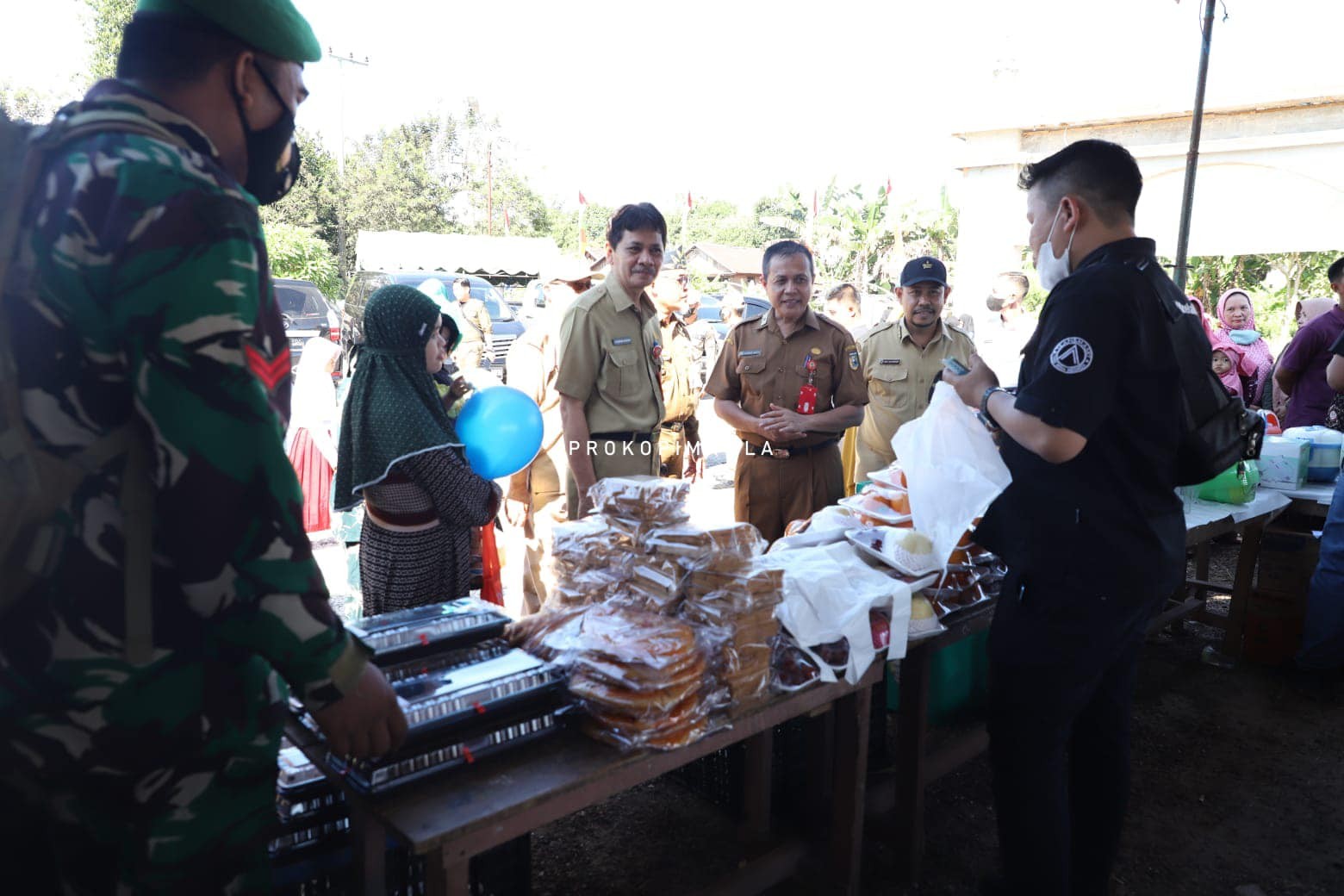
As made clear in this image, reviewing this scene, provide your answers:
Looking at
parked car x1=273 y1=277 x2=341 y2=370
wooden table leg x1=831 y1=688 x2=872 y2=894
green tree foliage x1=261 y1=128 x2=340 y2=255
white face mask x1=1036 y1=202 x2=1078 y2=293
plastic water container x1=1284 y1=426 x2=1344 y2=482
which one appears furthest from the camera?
green tree foliage x1=261 y1=128 x2=340 y2=255

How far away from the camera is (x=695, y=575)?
1839 millimetres

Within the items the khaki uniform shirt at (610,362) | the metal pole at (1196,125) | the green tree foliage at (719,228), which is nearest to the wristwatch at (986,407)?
the khaki uniform shirt at (610,362)

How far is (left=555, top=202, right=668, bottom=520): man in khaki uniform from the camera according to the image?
11.3ft

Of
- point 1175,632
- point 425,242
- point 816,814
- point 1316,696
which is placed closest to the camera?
point 816,814

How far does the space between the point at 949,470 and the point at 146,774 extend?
1829 millimetres

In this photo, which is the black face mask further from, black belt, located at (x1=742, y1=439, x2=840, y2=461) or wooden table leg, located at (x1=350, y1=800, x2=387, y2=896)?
black belt, located at (x1=742, y1=439, x2=840, y2=461)

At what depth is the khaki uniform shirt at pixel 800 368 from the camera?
3.95 m

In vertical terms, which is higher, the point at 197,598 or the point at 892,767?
the point at 197,598

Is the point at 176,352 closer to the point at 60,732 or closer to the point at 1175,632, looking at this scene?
the point at 60,732

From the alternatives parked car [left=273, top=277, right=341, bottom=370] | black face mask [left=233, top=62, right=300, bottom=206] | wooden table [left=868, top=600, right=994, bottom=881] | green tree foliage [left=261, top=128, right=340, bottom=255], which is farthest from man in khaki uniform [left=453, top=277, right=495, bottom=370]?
green tree foliage [left=261, top=128, right=340, bottom=255]

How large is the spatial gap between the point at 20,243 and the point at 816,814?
93.3 inches

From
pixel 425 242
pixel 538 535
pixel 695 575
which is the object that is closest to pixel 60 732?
pixel 695 575

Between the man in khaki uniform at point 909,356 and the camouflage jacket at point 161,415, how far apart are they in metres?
3.88

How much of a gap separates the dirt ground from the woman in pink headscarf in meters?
3.54
